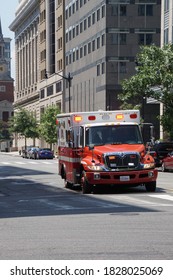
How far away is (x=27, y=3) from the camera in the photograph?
132 metres

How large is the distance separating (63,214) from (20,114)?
96.8 metres

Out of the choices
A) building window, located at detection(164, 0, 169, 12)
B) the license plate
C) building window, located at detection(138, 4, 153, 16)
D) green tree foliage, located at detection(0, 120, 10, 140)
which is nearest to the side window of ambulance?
the license plate

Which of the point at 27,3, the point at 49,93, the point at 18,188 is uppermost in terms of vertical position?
the point at 27,3

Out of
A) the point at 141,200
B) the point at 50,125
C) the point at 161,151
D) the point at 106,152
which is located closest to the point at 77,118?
the point at 106,152

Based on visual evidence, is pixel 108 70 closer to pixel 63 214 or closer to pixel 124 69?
pixel 124 69

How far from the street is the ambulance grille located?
935 mm

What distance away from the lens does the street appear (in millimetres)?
10234

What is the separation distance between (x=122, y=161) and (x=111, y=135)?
136 cm

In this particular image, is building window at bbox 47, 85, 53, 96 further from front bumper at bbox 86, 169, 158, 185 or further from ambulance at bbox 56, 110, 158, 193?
front bumper at bbox 86, 169, 158, 185

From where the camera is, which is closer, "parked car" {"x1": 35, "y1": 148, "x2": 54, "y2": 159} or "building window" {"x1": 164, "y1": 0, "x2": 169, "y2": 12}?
"building window" {"x1": 164, "y1": 0, "x2": 169, "y2": 12}

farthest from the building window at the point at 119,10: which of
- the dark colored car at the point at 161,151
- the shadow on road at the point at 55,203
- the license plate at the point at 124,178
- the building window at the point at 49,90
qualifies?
the license plate at the point at 124,178

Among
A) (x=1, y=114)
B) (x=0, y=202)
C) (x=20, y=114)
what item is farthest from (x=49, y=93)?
(x=0, y=202)

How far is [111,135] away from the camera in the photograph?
76.2ft

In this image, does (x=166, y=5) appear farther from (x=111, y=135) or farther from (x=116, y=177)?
(x=116, y=177)
